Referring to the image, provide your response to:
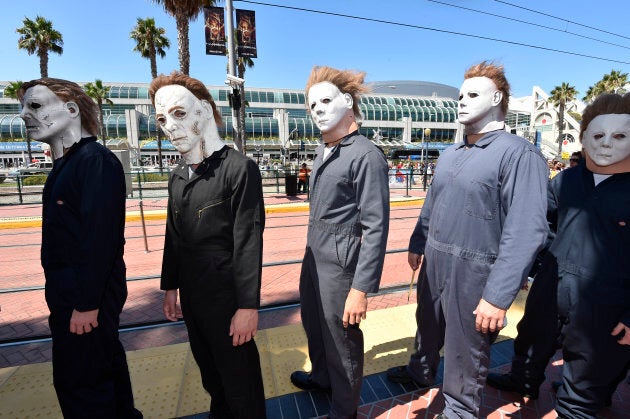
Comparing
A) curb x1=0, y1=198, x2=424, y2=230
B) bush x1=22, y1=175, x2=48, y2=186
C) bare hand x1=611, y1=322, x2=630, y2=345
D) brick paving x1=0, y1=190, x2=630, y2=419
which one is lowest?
brick paving x1=0, y1=190, x2=630, y2=419

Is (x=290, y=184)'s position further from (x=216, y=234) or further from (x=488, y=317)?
(x=488, y=317)

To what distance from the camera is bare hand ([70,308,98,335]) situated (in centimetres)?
172

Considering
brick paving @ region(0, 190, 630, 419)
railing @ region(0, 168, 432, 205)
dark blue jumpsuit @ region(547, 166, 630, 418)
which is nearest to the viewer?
dark blue jumpsuit @ region(547, 166, 630, 418)

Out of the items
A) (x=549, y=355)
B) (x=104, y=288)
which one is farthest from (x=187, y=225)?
(x=549, y=355)

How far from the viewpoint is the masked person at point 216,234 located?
1.75 metres

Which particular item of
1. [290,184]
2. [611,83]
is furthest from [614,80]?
[290,184]

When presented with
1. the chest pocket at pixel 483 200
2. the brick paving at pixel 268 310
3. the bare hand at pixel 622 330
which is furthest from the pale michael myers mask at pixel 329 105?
the brick paving at pixel 268 310

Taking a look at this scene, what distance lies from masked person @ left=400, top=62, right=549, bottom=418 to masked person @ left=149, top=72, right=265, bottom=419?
115 cm

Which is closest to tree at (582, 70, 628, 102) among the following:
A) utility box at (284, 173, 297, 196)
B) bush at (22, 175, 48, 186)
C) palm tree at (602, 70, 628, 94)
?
palm tree at (602, 70, 628, 94)

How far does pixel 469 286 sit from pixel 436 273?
240 millimetres

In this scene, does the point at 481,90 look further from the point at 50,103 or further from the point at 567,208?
the point at 50,103

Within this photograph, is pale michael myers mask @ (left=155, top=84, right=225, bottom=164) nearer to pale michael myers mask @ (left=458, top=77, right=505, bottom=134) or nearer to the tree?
pale michael myers mask @ (left=458, top=77, right=505, bottom=134)

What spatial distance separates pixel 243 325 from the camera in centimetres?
178

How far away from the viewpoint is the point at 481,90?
1979mm
